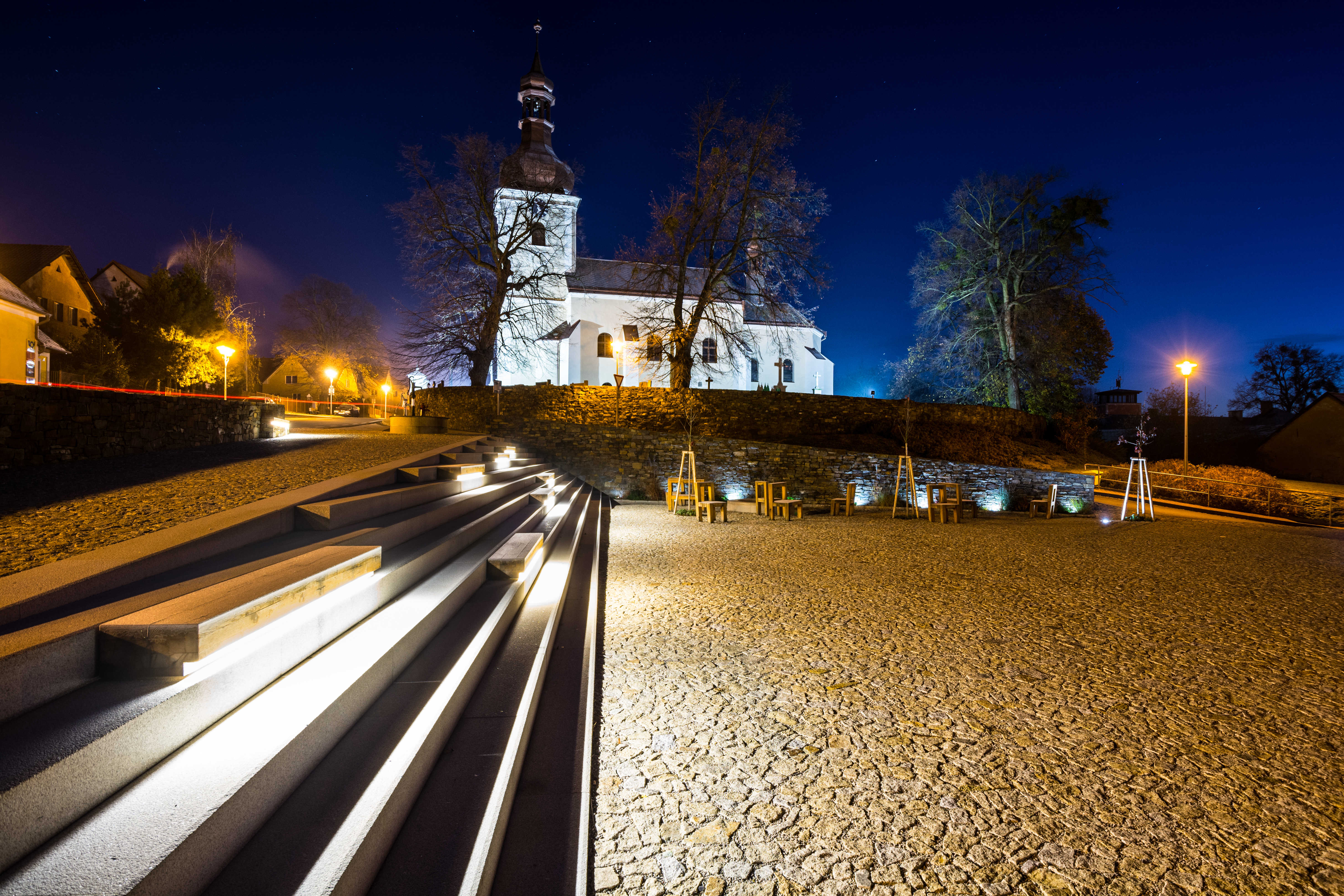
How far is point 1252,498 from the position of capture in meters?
14.2

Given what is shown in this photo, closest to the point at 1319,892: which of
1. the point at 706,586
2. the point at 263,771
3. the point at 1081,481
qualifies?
the point at 263,771

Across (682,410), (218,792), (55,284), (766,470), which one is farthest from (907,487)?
(55,284)

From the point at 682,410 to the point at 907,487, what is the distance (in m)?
7.35

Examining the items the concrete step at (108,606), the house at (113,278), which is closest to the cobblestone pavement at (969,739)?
the concrete step at (108,606)

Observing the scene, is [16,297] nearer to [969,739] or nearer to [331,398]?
[331,398]

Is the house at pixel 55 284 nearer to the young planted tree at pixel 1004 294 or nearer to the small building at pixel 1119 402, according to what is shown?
the young planted tree at pixel 1004 294

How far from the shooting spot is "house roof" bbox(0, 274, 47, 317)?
44.8 feet

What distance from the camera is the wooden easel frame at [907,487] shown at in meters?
12.7

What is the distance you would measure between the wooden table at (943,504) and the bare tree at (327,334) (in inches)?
1553

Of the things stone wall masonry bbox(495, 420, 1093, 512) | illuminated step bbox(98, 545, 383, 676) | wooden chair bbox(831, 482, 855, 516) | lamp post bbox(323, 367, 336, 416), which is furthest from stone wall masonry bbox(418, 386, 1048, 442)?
illuminated step bbox(98, 545, 383, 676)

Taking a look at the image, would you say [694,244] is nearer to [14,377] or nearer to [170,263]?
[14,377]

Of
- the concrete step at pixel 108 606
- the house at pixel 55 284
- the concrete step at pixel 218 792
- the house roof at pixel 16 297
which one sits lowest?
the concrete step at pixel 218 792

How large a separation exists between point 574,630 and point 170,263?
31.1 m

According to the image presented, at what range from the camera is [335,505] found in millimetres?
4012
